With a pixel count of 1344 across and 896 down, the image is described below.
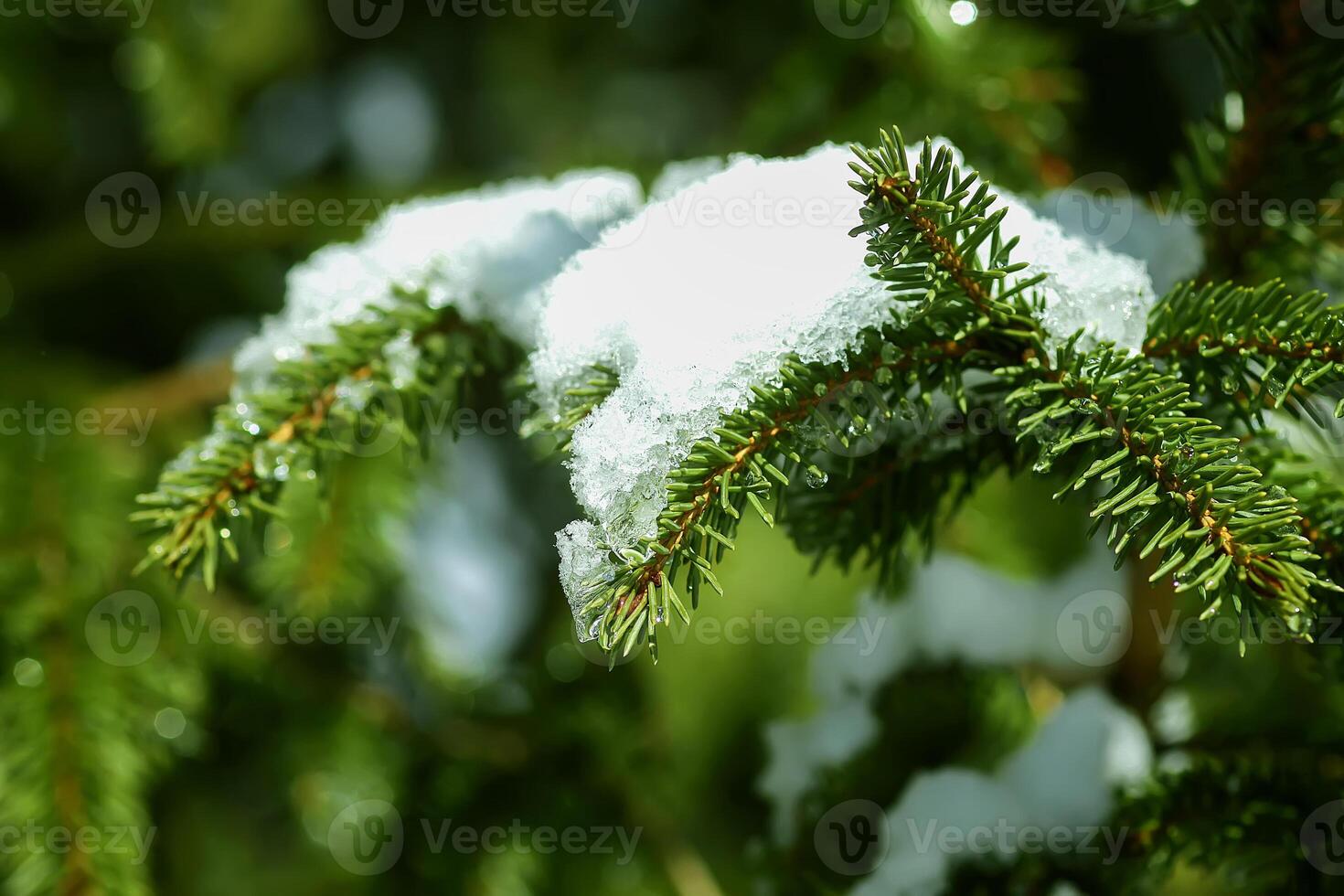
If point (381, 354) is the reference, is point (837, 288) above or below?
above

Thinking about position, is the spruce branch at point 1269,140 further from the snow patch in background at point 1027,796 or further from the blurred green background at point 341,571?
the snow patch in background at point 1027,796

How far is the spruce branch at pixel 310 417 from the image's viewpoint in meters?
0.80

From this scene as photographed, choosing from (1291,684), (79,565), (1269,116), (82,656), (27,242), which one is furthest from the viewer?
(27,242)

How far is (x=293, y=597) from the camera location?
4.33ft

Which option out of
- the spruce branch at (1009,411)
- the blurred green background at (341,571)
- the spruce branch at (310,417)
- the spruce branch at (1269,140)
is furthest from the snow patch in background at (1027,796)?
Answer: the spruce branch at (310,417)

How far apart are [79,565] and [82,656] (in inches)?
6.6

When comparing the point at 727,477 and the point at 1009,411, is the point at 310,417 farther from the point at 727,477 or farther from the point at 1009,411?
the point at 1009,411

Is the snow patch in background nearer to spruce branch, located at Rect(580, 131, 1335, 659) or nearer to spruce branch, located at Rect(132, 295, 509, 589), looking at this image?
spruce branch, located at Rect(580, 131, 1335, 659)

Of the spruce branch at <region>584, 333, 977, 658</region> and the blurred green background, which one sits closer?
the spruce branch at <region>584, 333, 977, 658</region>

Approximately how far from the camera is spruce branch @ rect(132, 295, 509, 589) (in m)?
0.80

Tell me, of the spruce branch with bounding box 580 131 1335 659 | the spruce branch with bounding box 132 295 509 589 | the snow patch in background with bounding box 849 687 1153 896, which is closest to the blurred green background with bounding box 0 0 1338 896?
the snow patch in background with bounding box 849 687 1153 896

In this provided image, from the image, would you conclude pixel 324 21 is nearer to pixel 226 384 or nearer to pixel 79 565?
pixel 226 384

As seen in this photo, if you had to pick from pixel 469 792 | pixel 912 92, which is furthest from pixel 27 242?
pixel 912 92

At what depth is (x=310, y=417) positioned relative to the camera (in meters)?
0.85
